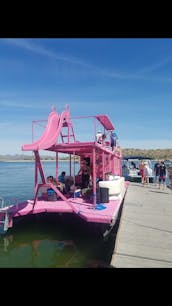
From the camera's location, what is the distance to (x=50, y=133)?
12.6m

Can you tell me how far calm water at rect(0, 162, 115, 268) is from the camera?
383 inches

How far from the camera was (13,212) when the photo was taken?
38.9 ft

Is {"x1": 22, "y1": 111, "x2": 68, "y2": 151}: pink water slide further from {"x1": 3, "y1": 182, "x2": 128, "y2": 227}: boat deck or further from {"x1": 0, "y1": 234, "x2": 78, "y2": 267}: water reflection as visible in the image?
{"x1": 0, "y1": 234, "x2": 78, "y2": 267}: water reflection

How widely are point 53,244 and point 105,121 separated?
22.1ft

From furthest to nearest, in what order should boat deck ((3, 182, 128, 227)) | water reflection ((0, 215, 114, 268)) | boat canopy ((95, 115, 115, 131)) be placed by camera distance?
1. boat canopy ((95, 115, 115, 131))
2. boat deck ((3, 182, 128, 227))
3. water reflection ((0, 215, 114, 268))

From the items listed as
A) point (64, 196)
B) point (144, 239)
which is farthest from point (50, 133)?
point (144, 239)

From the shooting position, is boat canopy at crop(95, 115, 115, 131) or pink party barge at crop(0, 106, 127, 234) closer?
pink party barge at crop(0, 106, 127, 234)

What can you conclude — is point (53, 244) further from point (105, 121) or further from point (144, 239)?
point (105, 121)

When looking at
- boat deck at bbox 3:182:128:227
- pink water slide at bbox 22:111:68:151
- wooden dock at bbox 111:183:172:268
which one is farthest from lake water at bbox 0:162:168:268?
pink water slide at bbox 22:111:68:151

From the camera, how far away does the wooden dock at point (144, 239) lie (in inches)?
260

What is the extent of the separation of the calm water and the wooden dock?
114cm
